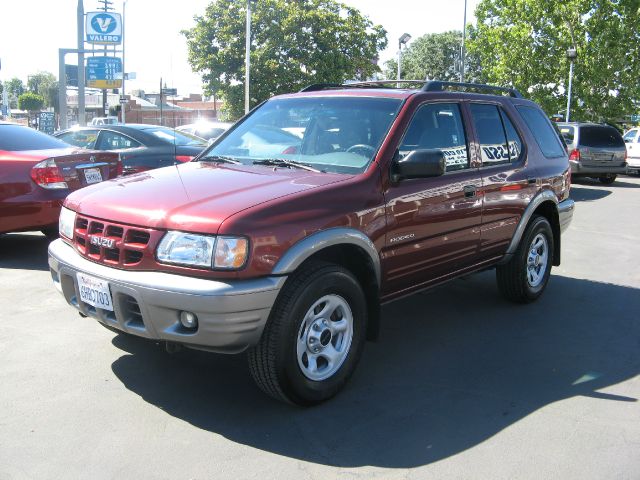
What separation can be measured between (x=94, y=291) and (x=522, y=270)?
11.7 ft

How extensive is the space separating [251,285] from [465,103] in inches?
100.0

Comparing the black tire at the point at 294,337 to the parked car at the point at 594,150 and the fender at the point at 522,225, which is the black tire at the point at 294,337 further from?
the parked car at the point at 594,150

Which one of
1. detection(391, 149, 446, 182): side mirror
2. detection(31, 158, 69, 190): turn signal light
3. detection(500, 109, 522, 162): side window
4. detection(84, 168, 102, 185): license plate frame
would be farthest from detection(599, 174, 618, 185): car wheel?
detection(391, 149, 446, 182): side mirror

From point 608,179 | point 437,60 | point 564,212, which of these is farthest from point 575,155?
point 437,60

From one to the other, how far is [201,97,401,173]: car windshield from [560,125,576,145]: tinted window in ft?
47.8

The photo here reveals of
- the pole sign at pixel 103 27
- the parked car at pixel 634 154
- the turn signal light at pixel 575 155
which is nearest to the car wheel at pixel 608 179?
the turn signal light at pixel 575 155

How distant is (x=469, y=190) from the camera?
4.71 m

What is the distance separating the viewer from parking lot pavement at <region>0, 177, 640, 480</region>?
3084mm

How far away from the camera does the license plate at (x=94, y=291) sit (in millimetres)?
3463

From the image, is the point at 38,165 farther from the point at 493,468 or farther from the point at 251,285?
the point at 493,468

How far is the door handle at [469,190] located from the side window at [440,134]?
15 centimetres

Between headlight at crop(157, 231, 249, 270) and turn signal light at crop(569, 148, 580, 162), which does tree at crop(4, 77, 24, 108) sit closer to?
turn signal light at crop(569, 148, 580, 162)

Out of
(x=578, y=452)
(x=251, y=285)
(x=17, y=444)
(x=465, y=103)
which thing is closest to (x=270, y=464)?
(x=251, y=285)

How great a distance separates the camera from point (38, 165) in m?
7.05
